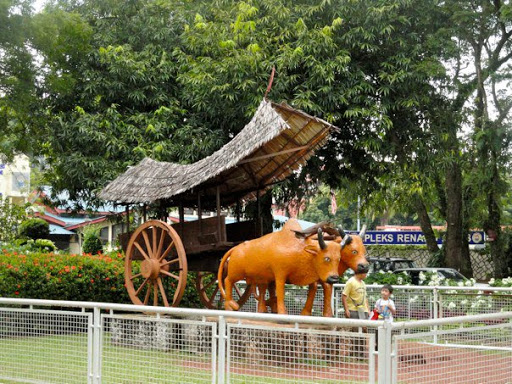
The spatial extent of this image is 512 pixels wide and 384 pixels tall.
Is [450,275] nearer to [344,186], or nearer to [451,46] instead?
[344,186]

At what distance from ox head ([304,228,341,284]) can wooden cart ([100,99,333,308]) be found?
1.77 meters

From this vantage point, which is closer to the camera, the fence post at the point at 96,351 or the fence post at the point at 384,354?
the fence post at the point at 384,354

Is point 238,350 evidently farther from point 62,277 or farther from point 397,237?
point 397,237

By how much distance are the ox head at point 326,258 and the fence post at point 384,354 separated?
15.8 ft

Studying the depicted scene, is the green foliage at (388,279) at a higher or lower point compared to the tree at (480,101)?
lower

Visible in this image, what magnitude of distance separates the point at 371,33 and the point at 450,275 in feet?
30.5

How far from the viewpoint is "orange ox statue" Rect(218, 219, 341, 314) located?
10797 mm

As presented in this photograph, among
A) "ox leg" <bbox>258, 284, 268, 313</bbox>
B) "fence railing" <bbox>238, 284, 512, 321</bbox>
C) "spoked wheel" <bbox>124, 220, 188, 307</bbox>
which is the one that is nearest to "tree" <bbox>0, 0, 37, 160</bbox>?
"spoked wheel" <bbox>124, 220, 188, 307</bbox>

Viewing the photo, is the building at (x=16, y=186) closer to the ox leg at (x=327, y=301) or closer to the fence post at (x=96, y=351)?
the ox leg at (x=327, y=301)

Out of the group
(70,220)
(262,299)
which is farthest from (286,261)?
(70,220)

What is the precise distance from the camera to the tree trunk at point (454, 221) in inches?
1044

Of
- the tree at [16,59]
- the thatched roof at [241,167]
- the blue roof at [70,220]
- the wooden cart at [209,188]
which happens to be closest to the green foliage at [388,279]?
the wooden cart at [209,188]

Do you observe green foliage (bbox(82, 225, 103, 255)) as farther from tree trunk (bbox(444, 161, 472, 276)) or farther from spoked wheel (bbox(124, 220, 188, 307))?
spoked wheel (bbox(124, 220, 188, 307))

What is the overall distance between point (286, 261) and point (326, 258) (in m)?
0.61
